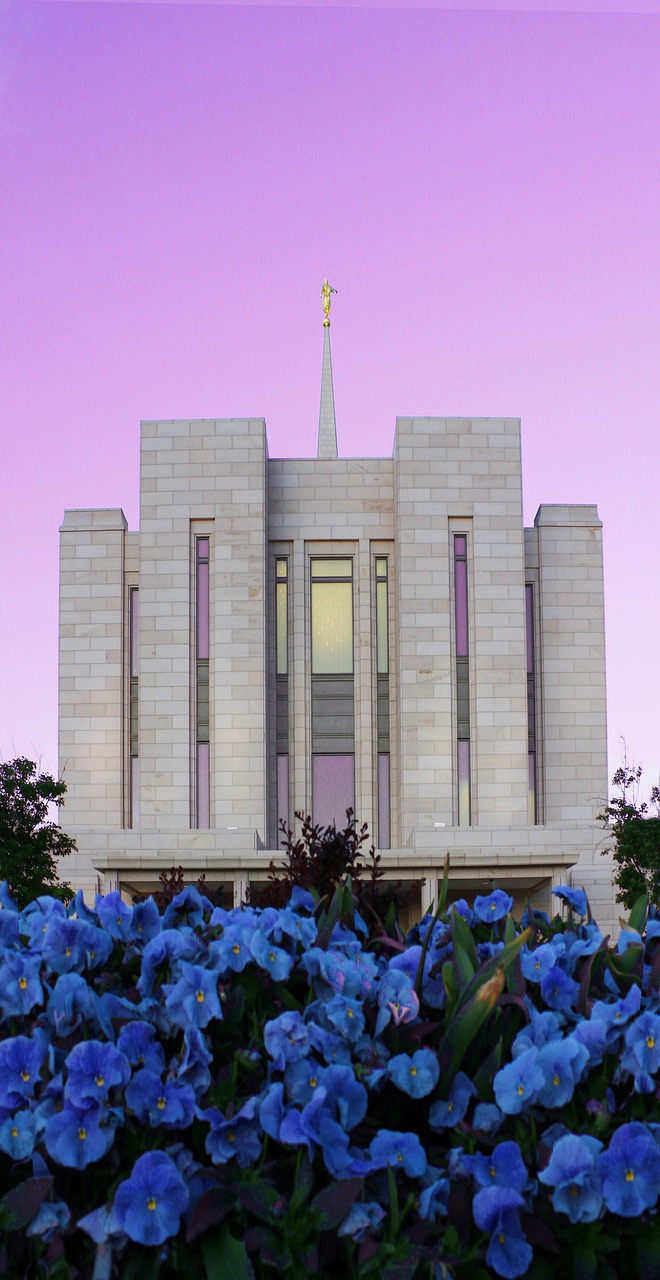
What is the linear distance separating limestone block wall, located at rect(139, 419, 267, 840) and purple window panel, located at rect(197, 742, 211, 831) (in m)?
0.37

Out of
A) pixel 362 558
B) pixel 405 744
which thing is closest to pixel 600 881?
pixel 405 744

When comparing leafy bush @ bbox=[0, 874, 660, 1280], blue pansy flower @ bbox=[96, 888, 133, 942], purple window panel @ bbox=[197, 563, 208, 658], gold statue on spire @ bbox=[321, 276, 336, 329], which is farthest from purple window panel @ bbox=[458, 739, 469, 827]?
leafy bush @ bbox=[0, 874, 660, 1280]

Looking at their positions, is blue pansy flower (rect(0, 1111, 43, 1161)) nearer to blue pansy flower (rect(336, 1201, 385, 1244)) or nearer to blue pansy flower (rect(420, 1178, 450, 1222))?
blue pansy flower (rect(336, 1201, 385, 1244))

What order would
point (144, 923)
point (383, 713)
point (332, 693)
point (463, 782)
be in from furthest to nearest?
1. point (332, 693)
2. point (383, 713)
3. point (463, 782)
4. point (144, 923)

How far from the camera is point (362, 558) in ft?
123

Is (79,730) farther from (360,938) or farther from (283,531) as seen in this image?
(360,938)

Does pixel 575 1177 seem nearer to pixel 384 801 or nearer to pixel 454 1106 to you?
pixel 454 1106

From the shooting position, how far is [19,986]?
8.21 feet

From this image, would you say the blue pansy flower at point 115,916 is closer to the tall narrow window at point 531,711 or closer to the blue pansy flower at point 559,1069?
the blue pansy flower at point 559,1069

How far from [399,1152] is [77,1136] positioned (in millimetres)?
597

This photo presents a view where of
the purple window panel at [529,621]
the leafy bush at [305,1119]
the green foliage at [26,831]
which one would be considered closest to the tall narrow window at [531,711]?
the purple window panel at [529,621]

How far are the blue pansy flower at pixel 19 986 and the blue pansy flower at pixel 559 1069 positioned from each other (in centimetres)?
99

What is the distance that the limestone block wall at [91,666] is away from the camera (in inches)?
1447

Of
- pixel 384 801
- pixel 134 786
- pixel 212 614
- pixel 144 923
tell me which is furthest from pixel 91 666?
pixel 144 923
